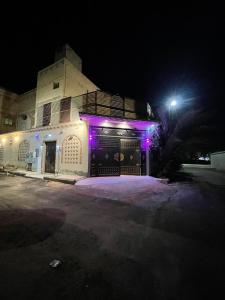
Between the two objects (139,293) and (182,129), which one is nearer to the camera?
(139,293)

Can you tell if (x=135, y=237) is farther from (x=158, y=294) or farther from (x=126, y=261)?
(x=158, y=294)

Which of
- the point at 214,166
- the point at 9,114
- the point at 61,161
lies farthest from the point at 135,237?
the point at 214,166

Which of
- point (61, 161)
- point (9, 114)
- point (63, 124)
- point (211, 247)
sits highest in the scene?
point (9, 114)

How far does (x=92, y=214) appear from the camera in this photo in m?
4.86

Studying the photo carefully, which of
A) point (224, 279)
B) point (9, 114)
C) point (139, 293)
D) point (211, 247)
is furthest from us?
point (9, 114)

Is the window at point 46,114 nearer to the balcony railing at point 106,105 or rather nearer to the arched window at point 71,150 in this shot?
the arched window at point 71,150

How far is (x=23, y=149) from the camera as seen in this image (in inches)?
682

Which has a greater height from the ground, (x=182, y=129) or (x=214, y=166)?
(x=182, y=129)

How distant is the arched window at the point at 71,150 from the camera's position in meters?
12.2

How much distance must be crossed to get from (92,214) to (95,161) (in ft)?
23.3

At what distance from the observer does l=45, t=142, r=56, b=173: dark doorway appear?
558 inches

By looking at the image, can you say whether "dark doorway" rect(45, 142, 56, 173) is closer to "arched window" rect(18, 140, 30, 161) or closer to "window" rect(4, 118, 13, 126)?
"arched window" rect(18, 140, 30, 161)

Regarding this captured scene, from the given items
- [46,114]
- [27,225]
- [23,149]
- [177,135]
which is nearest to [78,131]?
[46,114]

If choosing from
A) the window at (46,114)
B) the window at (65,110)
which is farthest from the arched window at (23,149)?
the window at (65,110)
